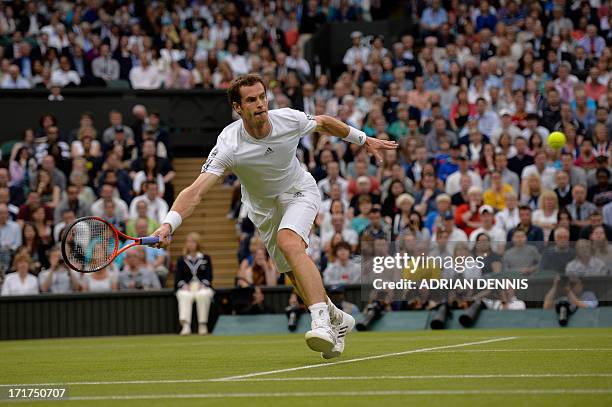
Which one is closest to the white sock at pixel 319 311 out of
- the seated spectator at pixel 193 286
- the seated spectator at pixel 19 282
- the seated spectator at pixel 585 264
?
the seated spectator at pixel 585 264

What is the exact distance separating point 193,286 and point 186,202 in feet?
31.6

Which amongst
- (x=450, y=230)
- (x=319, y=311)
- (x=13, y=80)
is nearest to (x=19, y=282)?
(x=13, y=80)

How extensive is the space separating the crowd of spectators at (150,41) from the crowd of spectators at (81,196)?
→ 6.02 feet

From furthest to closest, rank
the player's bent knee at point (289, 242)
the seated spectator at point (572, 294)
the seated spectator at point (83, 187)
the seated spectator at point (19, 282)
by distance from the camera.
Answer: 1. the seated spectator at point (83, 187)
2. the seated spectator at point (19, 282)
3. the seated spectator at point (572, 294)
4. the player's bent knee at point (289, 242)

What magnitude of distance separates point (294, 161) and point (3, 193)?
11.4 metres

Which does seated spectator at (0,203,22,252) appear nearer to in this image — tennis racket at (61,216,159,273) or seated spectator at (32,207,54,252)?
seated spectator at (32,207,54,252)

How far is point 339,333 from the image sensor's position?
10.0 m

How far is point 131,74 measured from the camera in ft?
81.8

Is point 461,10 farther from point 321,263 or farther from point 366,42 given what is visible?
point 321,263

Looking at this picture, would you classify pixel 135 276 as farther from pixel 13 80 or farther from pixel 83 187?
pixel 13 80

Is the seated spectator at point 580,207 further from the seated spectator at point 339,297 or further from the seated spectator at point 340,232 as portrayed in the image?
the seated spectator at point 339,297

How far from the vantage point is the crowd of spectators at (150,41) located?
24750 mm

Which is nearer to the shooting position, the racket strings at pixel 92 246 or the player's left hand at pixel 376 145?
the racket strings at pixel 92 246

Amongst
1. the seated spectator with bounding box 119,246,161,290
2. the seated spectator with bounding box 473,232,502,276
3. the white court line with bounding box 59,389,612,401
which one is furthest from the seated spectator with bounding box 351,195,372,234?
the white court line with bounding box 59,389,612,401
